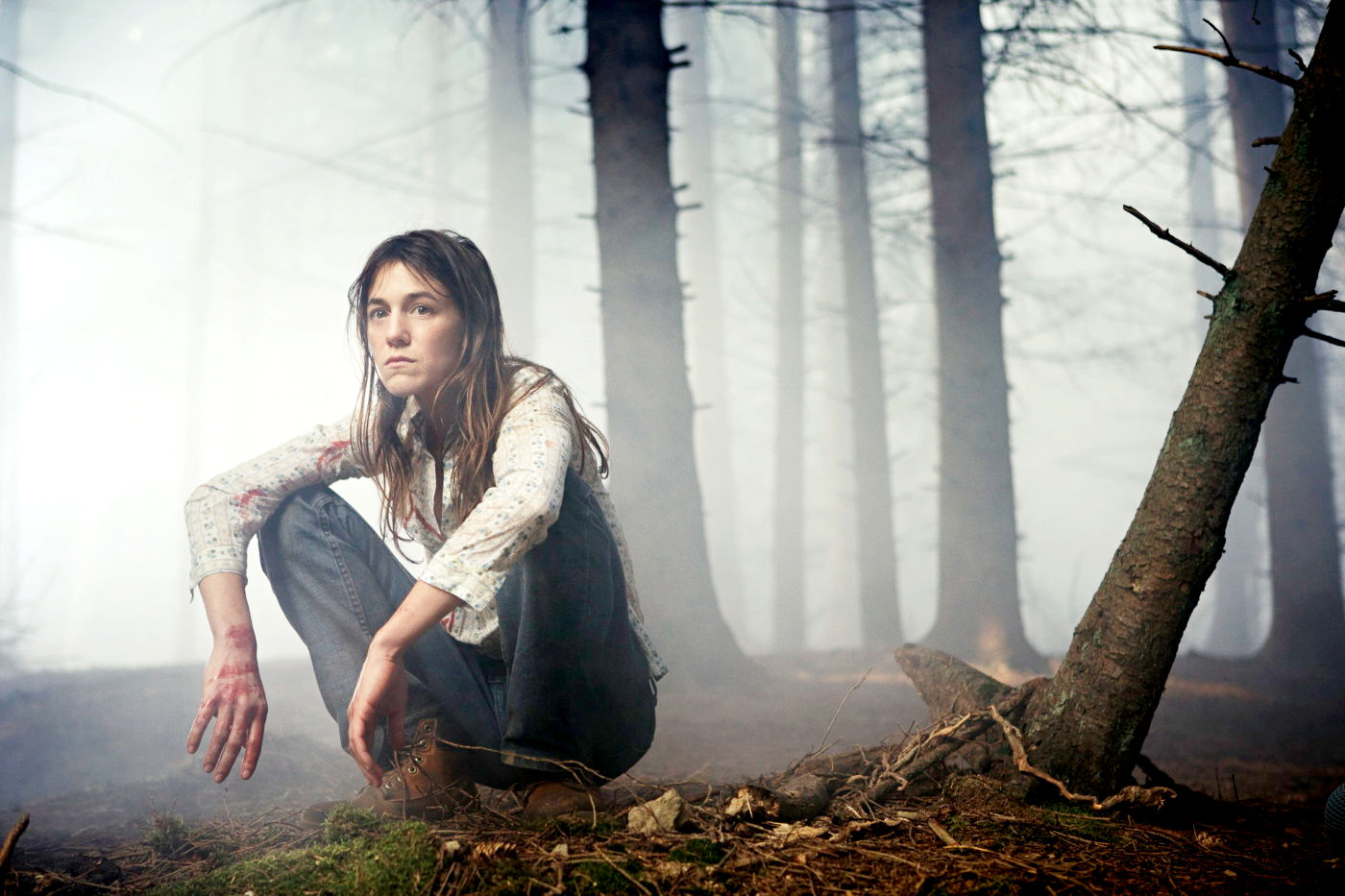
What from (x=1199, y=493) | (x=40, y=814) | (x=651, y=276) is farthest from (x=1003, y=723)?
(x=40, y=814)

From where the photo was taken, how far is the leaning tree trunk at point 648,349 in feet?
12.7

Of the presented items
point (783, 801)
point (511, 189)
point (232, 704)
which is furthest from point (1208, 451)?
point (511, 189)

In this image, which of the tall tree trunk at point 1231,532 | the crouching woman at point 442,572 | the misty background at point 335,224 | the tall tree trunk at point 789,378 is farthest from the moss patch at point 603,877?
the tall tree trunk at point 1231,532

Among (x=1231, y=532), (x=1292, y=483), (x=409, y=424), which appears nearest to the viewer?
(x=409, y=424)

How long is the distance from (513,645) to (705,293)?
38.2 feet

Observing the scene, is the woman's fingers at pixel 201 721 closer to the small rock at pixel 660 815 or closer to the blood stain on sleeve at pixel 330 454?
the blood stain on sleeve at pixel 330 454

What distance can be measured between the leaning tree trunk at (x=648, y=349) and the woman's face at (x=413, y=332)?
195 centimetres

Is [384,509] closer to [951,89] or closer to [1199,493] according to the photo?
[1199,493]

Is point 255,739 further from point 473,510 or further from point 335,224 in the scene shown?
point 335,224

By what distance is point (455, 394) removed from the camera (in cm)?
200

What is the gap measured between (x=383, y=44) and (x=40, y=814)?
34.0 feet

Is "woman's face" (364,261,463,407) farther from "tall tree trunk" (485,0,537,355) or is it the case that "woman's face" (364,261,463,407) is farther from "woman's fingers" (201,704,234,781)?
"tall tree trunk" (485,0,537,355)

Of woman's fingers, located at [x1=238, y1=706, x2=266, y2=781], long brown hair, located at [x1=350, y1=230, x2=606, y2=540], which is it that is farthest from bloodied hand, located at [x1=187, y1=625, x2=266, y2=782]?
long brown hair, located at [x1=350, y1=230, x2=606, y2=540]

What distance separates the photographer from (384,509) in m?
2.11
